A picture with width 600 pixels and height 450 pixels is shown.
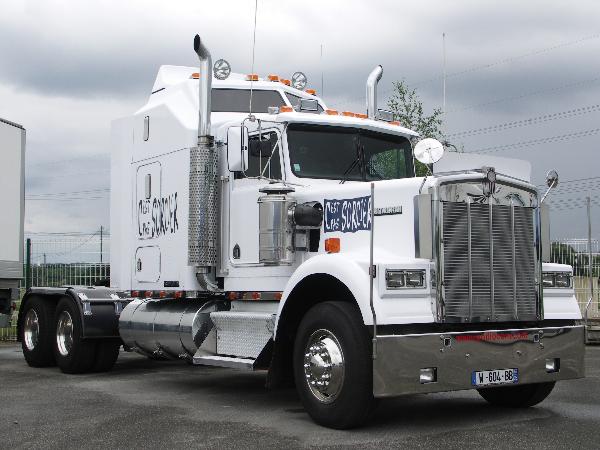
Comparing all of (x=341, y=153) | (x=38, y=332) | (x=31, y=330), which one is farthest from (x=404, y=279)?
(x=31, y=330)

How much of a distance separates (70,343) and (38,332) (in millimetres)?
977

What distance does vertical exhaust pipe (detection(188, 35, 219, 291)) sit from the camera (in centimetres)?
1034

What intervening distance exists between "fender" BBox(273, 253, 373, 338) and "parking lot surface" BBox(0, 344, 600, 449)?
113 centimetres

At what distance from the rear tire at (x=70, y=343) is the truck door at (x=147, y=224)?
1.39 metres

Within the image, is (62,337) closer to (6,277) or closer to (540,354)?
(6,277)

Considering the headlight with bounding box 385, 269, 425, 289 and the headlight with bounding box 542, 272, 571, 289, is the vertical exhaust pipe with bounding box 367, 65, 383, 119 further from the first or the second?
the headlight with bounding box 385, 269, 425, 289

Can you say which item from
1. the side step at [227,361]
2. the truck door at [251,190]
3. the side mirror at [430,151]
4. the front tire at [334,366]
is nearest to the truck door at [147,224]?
the truck door at [251,190]

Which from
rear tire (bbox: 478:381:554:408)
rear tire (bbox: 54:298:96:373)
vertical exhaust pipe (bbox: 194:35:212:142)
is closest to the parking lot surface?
rear tire (bbox: 478:381:554:408)

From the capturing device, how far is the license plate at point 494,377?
7895mm

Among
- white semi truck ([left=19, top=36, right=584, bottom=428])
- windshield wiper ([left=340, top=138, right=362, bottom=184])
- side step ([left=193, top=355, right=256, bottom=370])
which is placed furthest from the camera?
windshield wiper ([left=340, top=138, right=362, bottom=184])

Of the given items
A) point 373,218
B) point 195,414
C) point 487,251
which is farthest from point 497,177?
point 195,414

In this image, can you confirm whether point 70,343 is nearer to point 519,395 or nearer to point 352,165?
point 352,165

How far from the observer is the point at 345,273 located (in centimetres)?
786

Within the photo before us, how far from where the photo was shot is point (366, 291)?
301 inches
